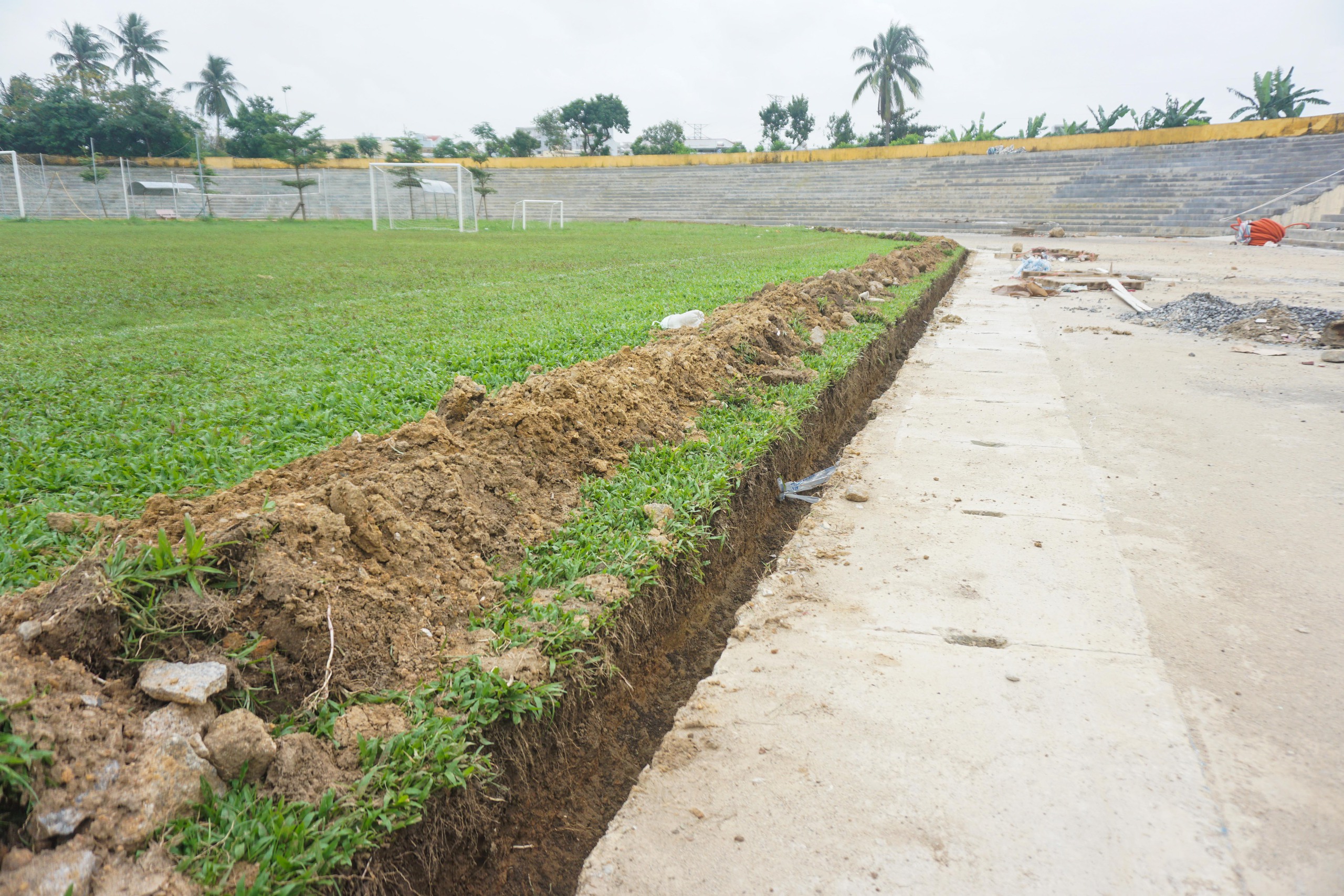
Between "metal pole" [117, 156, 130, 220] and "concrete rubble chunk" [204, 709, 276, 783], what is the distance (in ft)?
117

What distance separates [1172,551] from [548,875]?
119 inches

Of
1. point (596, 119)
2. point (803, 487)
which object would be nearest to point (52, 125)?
point (596, 119)

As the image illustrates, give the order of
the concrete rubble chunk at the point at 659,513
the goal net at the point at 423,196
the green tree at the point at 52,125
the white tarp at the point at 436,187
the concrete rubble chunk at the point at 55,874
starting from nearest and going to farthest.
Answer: the concrete rubble chunk at the point at 55,874, the concrete rubble chunk at the point at 659,513, the goal net at the point at 423,196, the white tarp at the point at 436,187, the green tree at the point at 52,125

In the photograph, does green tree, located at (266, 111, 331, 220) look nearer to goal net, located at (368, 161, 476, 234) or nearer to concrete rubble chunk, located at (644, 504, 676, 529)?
goal net, located at (368, 161, 476, 234)

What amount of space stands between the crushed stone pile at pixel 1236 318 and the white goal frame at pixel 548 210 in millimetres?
20139

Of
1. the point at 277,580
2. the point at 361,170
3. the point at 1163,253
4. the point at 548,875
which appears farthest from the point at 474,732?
the point at 361,170

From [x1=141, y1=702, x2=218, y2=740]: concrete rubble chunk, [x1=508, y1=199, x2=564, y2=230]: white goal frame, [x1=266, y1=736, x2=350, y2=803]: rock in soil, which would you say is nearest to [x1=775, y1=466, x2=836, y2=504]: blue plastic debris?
[x1=266, y1=736, x2=350, y2=803]: rock in soil

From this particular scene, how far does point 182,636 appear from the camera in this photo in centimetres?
180

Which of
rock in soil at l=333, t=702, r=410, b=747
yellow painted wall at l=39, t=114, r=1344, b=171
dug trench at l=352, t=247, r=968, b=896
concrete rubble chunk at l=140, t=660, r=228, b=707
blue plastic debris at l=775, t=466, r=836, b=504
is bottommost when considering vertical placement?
dug trench at l=352, t=247, r=968, b=896

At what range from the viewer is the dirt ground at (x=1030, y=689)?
72.7 inches

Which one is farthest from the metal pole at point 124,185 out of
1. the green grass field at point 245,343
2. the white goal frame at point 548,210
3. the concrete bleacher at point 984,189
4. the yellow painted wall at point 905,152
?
the green grass field at point 245,343

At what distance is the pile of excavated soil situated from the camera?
152 centimetres

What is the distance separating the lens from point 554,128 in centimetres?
6700

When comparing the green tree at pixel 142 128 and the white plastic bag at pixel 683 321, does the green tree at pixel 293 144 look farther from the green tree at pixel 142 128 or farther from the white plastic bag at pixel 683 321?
the white plastic bag at pixel 683 321
